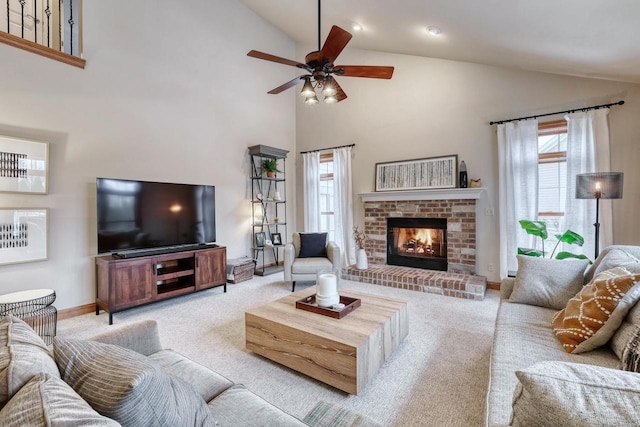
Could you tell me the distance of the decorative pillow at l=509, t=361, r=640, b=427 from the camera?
63 cm

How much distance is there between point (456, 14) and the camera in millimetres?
2916

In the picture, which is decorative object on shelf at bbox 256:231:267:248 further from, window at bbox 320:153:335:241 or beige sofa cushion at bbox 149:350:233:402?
beige sofa cushion at bbox 149:350:233:402

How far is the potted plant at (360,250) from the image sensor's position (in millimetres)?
4879

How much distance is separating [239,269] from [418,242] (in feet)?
9.75

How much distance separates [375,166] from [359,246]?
4.74 feet

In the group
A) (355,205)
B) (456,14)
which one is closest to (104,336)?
(456,14)

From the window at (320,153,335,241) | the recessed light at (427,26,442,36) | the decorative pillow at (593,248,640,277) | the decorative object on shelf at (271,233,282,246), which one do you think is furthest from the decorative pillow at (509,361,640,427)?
the window at (320,153,335,241)

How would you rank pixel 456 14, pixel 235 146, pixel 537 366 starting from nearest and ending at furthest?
pixel 537 366, pixel 456 14, pixel 235 146

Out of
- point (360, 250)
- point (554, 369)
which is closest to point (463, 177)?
point (360, 250)

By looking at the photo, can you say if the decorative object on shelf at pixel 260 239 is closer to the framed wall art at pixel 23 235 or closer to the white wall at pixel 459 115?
the white wall at pixel 459 115

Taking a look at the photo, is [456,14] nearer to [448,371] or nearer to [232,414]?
[448,371]

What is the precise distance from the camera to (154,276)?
140 inches

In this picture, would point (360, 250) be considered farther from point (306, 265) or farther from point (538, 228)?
point (538, 228)

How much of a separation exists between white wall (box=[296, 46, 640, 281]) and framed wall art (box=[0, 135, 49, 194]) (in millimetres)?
4119
